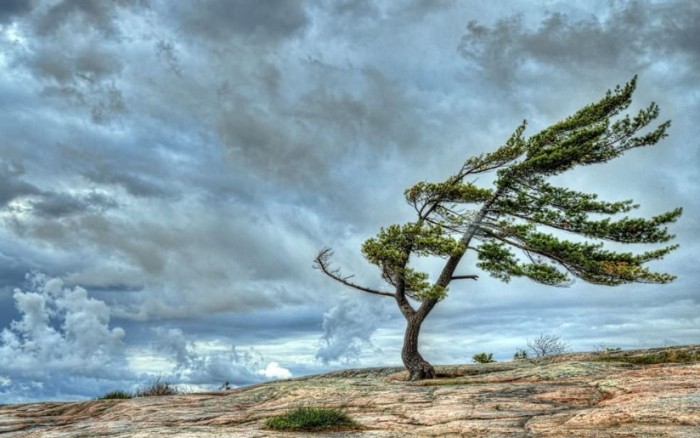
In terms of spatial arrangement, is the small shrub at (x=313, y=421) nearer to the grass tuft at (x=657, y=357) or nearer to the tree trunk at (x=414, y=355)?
the tree trunk at (x=414, y=355)

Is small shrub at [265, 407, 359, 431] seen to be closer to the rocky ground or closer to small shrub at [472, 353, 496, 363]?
the rocky ground

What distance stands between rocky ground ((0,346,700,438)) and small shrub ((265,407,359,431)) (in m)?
0.46

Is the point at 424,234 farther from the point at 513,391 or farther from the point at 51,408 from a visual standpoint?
the point at 51,408

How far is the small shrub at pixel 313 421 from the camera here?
13102 mm

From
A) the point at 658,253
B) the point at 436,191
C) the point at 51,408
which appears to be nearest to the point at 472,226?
the point at 436,191

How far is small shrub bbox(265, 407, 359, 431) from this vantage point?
516 inches

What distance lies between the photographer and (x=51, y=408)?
74.2ft

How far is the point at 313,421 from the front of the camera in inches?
520

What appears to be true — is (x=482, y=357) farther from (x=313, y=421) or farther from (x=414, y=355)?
(x=313, y=421)

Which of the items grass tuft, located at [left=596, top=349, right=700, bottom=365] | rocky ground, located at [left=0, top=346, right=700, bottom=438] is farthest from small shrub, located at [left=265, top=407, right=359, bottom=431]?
grass tuft, located at [left=596, top=349, right=700, bottom=365]

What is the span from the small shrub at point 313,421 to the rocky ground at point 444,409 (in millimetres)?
457

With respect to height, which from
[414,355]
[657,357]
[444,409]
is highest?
[414,355]

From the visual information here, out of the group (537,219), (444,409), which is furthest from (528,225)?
(444,409)

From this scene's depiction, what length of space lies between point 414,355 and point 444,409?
12949mm
